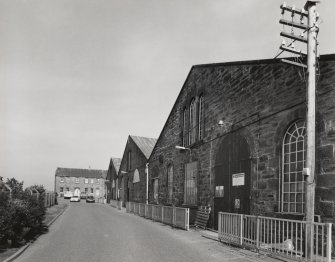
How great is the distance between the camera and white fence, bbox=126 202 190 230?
54.3 feet

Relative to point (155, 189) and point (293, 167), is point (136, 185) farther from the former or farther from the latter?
point (293, 167)

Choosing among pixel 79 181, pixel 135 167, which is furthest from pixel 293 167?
pixel 79 181

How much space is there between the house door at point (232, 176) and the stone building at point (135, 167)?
14463 millimetres

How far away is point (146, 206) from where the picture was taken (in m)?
24.2

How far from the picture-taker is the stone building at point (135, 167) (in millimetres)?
30969

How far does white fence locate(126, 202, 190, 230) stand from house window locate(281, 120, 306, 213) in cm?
602

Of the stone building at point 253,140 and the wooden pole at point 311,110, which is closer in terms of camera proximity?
the wooden pole at point 311,110

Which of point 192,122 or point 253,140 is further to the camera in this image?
point 192,122

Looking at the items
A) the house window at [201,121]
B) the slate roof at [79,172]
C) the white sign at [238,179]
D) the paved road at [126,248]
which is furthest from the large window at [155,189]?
the slate roof at [79,172]

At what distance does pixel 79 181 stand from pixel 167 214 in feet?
267

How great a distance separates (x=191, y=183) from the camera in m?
19.3

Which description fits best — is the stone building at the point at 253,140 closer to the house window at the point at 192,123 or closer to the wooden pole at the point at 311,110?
the house window at the point at 192,123

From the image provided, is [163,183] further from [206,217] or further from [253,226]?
[253,226]

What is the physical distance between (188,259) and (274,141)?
476cm
